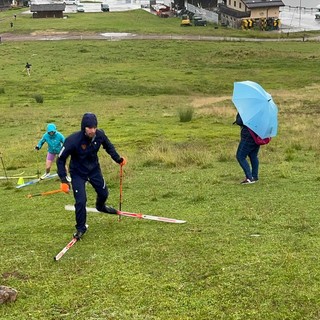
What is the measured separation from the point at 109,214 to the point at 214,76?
38.3 metres

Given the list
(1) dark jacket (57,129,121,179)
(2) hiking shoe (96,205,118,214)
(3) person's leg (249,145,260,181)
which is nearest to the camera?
(1) dark jacket (57,129,121,179)

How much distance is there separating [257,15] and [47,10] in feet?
132

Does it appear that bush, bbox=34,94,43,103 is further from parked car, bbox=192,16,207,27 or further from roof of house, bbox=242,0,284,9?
parked car, bbox=192,16,207,27

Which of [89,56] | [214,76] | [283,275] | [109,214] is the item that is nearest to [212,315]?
[283,275]

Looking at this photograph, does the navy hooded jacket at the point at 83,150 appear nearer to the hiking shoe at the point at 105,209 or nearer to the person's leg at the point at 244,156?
the hiking shoe at the point at 105,209

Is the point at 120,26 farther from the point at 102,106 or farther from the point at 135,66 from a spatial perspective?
the point at 102,106

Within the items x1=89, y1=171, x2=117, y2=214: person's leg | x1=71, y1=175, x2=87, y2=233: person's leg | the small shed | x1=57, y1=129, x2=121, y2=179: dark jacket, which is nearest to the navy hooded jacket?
x1=57, y1=129, x2=121, y2=179: dark jacket

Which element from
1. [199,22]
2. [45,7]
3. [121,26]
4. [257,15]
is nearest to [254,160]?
[121,26]

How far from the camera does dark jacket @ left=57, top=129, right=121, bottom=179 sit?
30.0 ft

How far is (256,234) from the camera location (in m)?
9.05

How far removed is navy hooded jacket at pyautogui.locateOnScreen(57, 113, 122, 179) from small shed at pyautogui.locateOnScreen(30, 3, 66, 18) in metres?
97.9

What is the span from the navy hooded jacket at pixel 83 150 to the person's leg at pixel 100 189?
0.11 m

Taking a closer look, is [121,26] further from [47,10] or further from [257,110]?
[257,110]

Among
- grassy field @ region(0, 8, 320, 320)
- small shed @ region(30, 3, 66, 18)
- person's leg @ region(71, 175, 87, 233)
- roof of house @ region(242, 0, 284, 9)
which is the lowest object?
grassy field @ region(0, 8, 320, 320)
